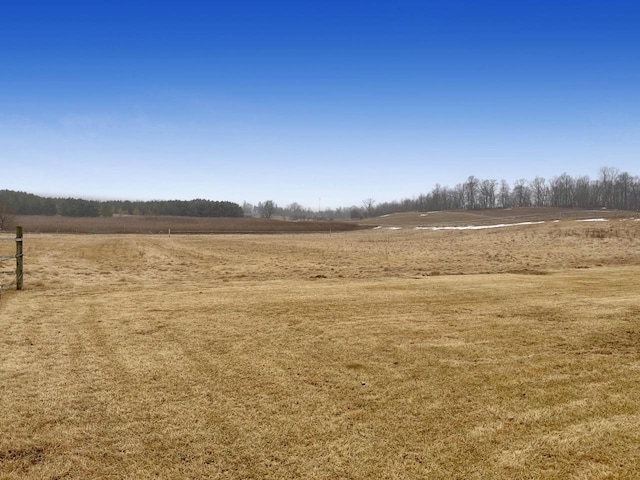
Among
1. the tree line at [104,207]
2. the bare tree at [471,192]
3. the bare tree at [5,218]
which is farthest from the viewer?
the bare tree at [471,192]

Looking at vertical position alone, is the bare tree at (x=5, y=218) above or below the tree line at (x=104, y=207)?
below

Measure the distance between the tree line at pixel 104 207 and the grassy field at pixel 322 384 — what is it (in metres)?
95.4

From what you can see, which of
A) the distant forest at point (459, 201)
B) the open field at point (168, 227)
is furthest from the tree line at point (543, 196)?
the open field at point (168, 227)

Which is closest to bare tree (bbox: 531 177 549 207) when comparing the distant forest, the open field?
the distant forest

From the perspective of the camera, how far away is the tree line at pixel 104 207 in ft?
315

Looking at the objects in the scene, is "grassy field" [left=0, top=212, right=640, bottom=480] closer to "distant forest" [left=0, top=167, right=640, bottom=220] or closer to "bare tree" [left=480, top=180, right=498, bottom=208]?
"distant forest" [left=0, top=167, right=640, bottom=220]

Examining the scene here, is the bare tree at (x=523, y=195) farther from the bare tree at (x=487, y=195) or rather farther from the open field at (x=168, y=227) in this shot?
the open field at (x=168, y=227)

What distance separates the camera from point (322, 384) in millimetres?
4777

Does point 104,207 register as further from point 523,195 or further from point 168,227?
point 523,195

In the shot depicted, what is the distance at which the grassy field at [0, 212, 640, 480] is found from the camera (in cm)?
334

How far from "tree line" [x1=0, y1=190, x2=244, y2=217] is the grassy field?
95.4m

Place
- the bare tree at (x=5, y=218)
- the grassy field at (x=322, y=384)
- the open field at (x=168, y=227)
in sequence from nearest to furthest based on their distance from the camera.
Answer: the grassy field at (x=322, y=384), the bare tree at (x=5, y=218), the open field at (x=168, y=227)

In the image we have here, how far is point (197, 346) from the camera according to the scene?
6137 millimetres

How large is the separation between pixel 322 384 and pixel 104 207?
356 ft
